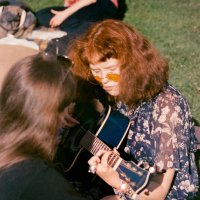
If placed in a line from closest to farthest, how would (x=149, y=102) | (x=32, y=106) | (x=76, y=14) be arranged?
(x=32, y=106) < (x=149, y=102) < (x=76, y=14)

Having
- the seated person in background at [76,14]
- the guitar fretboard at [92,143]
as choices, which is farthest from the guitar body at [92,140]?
the seated person in background at [76,14]

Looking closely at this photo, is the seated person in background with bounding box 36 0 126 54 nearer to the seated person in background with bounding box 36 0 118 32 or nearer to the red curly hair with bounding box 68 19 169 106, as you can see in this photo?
the seated person in background with bounding box 36 0 118 32

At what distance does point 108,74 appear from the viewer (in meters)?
2.96

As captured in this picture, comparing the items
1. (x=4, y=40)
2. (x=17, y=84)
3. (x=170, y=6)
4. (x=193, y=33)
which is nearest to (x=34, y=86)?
(x=17, y=84)

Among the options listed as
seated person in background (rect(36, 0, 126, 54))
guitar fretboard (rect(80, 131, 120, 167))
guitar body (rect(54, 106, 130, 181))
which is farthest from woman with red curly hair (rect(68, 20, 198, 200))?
seated person in background (rect(36, 0, 126, 54))

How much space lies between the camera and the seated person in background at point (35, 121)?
2.04 metres

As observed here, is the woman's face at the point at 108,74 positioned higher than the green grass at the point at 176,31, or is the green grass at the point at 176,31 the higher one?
the woman's face at the point at 108,74

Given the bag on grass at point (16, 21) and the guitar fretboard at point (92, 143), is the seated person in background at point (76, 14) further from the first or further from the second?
the guitar fretboard at point (92, 143)

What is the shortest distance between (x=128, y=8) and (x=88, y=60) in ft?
11.1

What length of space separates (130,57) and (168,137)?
542mm

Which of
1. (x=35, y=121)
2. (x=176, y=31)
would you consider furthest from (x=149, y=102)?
(x=176, y=31)

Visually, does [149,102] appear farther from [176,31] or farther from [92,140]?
[176,31]

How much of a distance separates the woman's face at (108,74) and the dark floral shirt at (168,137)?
0.21 meters

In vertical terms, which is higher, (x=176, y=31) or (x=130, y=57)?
(x=130, y=57)
